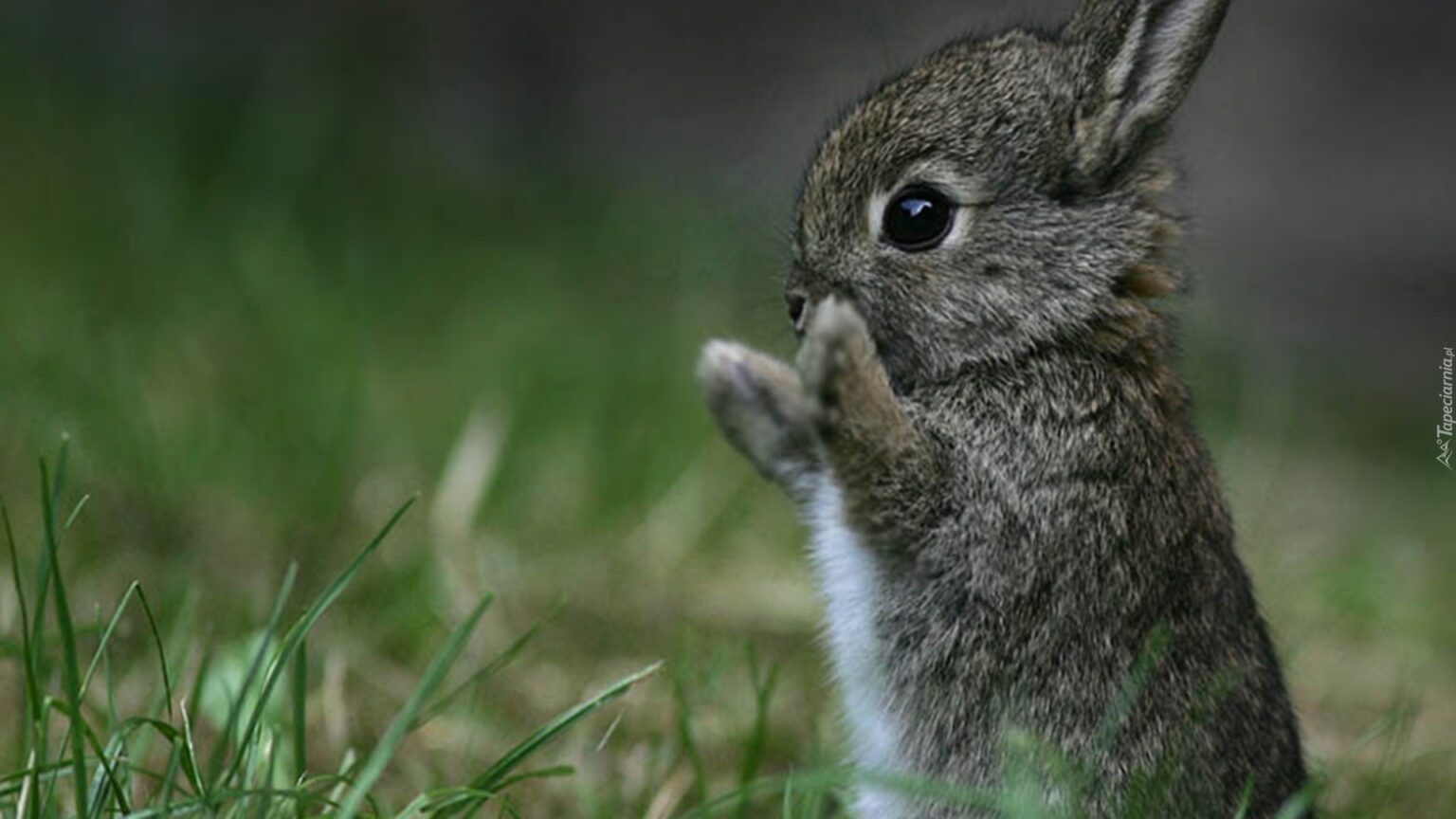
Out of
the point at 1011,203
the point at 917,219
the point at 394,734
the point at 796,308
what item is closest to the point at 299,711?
the point at 394,734

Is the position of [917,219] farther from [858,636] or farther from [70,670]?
[70,670]

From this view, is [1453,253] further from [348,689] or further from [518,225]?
[348,689]

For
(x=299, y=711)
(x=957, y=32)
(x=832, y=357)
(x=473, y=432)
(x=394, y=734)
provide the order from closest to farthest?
(x=394, y=734) < (x=299, y=711) < (x=832, y=357) < (x=473, y=432) < (x=957, y=32)

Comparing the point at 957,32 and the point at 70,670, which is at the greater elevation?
the point at 957,32

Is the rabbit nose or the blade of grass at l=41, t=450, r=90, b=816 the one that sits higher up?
the rabbit nose

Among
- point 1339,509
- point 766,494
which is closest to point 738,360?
point 766,494

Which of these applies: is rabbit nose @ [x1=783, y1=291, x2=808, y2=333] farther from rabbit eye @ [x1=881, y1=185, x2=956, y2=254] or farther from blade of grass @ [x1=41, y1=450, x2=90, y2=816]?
blade of grass @ [x1=41, y1=450, x2=90, y2=816]

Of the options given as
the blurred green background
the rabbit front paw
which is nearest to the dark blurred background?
the blurred green background
